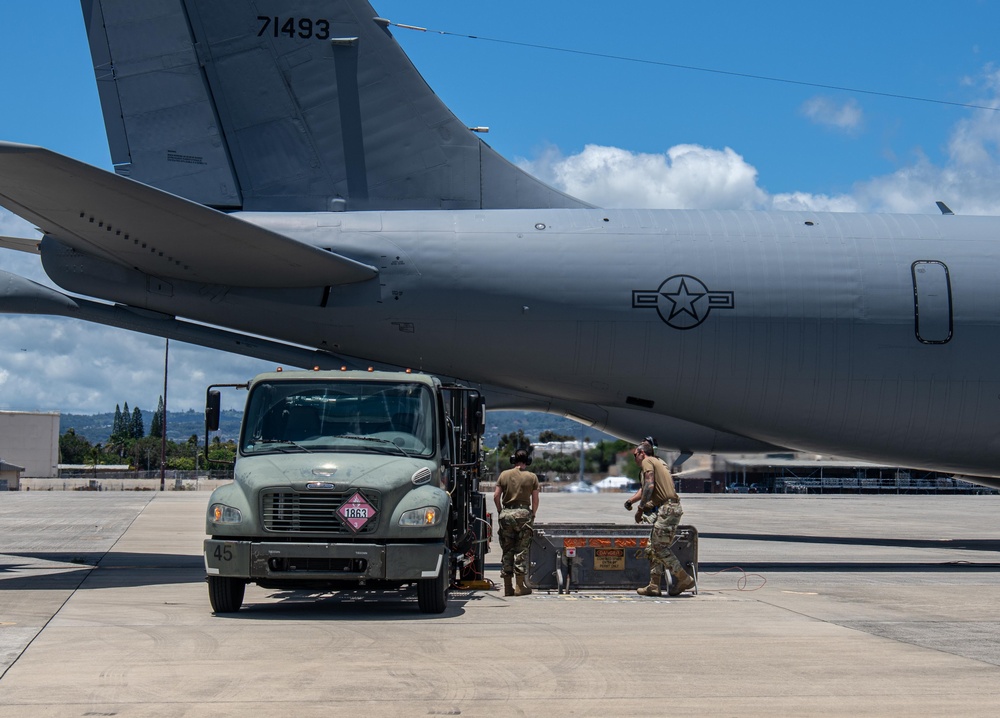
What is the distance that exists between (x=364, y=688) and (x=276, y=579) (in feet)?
12.5

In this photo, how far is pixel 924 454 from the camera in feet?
67.7

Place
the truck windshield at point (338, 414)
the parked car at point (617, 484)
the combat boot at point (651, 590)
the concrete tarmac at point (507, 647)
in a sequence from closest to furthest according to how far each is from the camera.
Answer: the concrete tarmac at point (507, 647) < the truck windshield at point (338, 414) < the combat boot at point (651, 590) < the parked car at point (617, 484)

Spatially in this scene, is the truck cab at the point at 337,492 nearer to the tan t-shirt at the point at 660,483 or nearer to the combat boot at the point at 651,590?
the tan t-shirt at the point at 660,483

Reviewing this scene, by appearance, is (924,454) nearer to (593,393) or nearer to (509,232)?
(593,393)

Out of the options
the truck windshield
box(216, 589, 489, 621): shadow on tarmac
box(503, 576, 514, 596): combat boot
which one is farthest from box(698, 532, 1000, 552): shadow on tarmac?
the truck windshield

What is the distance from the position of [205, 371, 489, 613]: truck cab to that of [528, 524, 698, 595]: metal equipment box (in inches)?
70.0

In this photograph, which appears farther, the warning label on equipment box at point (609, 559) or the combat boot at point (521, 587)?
the warning label on equipment box at point (609, 559)

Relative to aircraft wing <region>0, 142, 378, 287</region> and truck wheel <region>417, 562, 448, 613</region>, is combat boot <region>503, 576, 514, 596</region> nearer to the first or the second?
truck wheel <region>417, 562, 448, 613</region>

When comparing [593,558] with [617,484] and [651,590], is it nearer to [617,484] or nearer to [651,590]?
[651,590]

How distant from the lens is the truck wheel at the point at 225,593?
38.3 ft

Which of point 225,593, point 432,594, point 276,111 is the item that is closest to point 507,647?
point 432,594

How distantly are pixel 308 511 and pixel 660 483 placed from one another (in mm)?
4518

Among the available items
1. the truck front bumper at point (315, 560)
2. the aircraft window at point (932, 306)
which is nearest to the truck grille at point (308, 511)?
the truck front bumper at point (315, 560)

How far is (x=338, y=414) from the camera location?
41.6 feet
